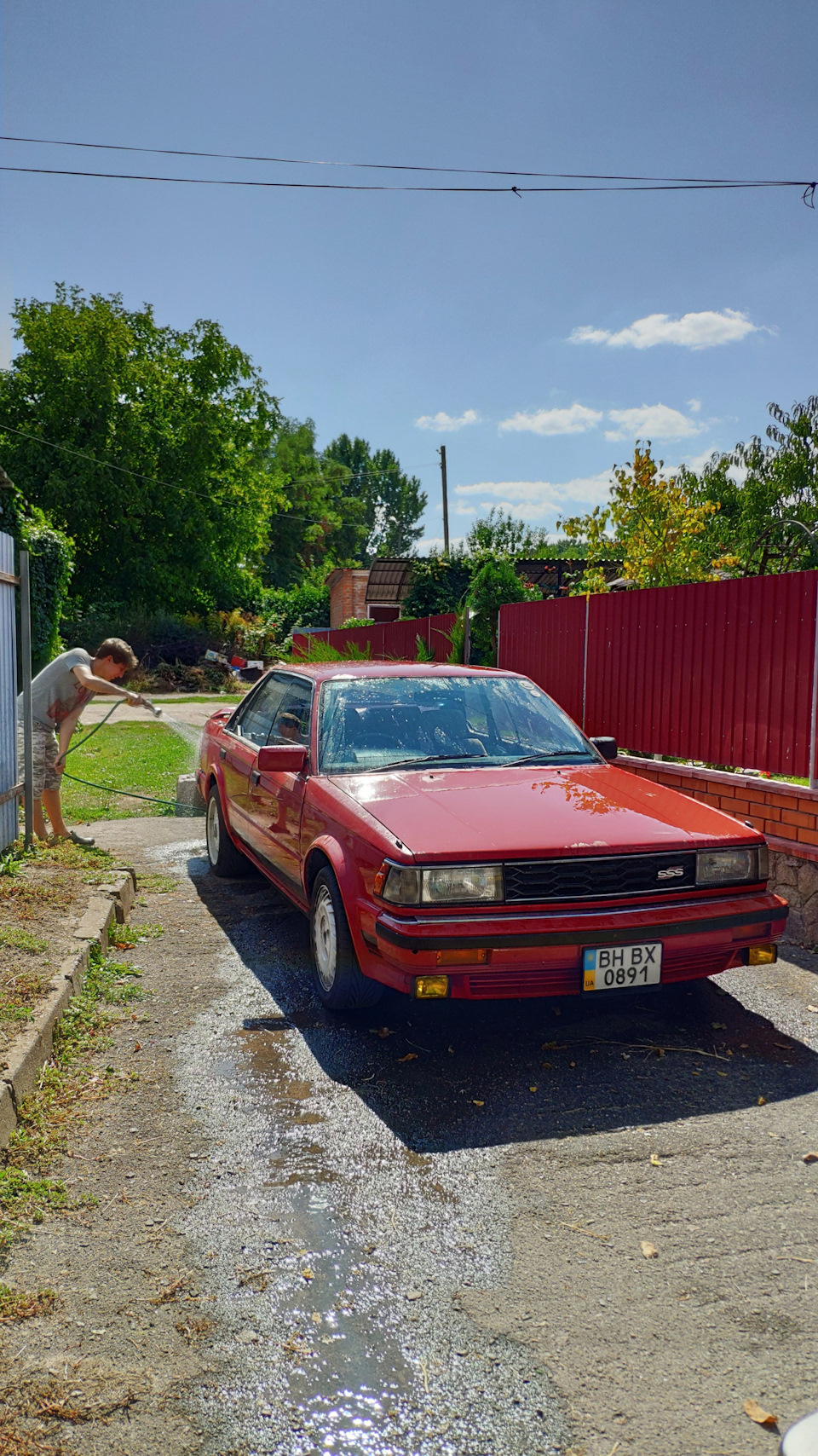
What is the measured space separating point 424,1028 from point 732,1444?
7.97 ft

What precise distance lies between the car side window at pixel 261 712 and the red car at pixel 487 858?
731 mm

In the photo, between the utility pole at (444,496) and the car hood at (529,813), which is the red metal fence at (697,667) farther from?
the utility pole at (444,496)

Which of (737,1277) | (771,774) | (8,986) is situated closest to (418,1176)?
(737,1277)

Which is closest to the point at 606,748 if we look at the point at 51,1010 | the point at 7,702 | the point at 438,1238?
the point at 51,1010

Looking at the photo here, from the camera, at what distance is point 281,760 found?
16.5 ft

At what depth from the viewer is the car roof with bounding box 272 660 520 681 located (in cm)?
573

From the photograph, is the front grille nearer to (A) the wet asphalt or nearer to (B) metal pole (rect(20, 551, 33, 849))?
(A) the wet asphalt

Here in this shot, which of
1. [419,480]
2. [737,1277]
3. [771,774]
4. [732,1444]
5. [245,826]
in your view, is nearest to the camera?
[732,1444]

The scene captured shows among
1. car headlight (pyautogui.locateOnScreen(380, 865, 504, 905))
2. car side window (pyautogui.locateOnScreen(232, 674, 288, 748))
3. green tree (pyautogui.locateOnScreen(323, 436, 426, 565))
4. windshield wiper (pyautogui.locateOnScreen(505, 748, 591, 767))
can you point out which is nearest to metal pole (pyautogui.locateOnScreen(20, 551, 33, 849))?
car side window (pyautogui.locateOnScreen(232, 674, 288, 748))

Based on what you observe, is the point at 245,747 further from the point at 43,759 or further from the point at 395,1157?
the point at 395,1157

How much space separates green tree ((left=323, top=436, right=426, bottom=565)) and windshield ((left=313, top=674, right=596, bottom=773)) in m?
81.4

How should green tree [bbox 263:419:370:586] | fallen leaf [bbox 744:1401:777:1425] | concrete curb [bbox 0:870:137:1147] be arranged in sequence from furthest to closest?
green tree [bbox 263:419:370:586], concrete curb [bbox 0:870:137:1147], fallen leaf [bbox 744:1401:777:1425]

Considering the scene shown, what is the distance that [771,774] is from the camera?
7.59 meters

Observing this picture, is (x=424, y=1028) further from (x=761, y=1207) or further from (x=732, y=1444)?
(x=732, y=1444)
